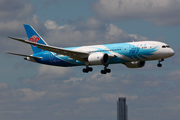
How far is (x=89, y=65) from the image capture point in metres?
69.9

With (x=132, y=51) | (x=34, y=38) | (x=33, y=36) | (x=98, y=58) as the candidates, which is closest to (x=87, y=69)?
(x=98, y=58)

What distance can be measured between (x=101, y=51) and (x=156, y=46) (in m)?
11.3

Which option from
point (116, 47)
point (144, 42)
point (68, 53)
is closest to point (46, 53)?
point (68, 53)

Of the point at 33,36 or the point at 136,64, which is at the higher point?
the point at 33,36

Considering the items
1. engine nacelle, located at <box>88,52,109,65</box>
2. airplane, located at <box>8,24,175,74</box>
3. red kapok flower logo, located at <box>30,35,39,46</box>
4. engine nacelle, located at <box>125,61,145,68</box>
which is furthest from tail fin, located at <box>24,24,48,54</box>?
engine nacelle, located at <box>125,61,145,68</box>

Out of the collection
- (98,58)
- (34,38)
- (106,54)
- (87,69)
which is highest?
(34,38)

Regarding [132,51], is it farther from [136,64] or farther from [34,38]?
[34,38]

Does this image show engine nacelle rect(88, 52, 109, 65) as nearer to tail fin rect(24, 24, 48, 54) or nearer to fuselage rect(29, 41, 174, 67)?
fuselage rect(29, 41, 174, 67)

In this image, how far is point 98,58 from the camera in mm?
64250

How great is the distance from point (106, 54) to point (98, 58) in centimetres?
205

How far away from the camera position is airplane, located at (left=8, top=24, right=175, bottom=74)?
62.9m

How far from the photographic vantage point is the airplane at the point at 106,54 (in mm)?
62944

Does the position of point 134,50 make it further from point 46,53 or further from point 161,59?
point 46,53

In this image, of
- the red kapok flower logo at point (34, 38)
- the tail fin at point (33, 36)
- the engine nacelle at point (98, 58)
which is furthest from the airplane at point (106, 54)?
the red kapok flower logo at point (34, 38)
